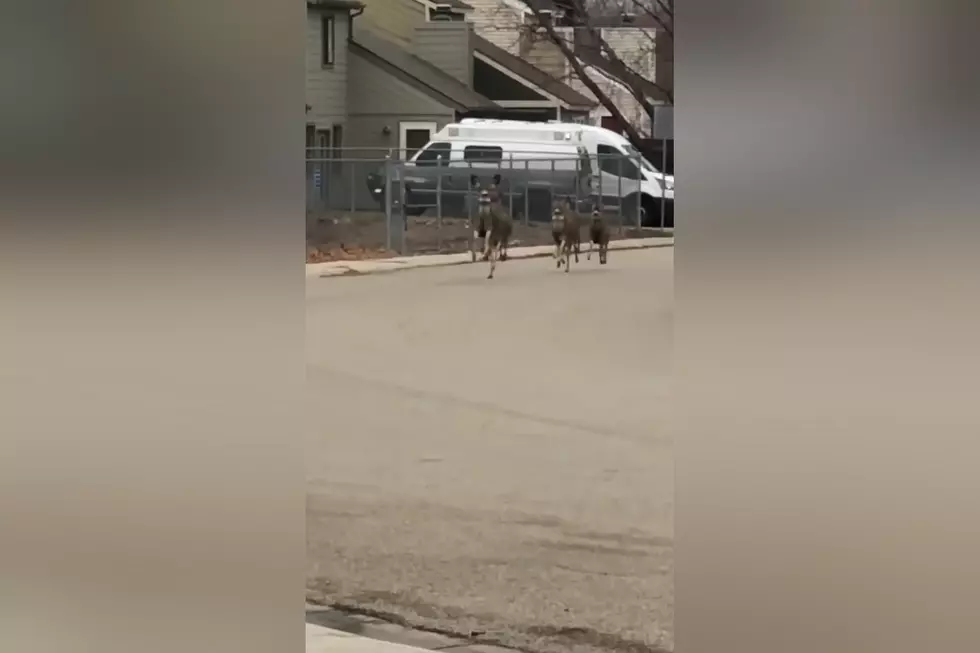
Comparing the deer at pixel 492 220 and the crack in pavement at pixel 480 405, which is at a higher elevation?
the deer at pixel 492 220

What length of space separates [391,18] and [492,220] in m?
0.75

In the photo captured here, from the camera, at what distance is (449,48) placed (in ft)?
6.27

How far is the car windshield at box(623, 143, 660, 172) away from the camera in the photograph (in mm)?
1763

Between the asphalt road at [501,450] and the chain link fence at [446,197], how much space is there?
118 mm

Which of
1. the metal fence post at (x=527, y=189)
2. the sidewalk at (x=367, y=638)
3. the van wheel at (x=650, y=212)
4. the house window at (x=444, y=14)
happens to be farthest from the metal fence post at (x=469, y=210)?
the sidewalk at (x=367, y=638)

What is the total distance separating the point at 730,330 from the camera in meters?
0.99

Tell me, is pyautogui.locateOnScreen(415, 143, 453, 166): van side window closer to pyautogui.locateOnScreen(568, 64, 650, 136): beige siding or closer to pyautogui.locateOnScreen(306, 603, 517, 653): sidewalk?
pyautogui.locateOnScreen(568, 64, 650, 136): beige siding

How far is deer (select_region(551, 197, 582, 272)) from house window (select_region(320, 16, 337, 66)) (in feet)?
2.40

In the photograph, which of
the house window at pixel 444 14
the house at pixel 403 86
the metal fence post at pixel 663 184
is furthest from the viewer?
the house window at pixel 444 14

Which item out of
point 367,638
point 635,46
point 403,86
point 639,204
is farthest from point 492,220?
point 367,638

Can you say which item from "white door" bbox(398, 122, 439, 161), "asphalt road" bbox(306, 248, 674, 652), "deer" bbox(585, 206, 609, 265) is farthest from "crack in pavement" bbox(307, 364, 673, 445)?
"white door" bbox(398, 122, 439, 161)

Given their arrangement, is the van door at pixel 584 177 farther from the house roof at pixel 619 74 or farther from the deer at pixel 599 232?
the house roof at pixel 619 74

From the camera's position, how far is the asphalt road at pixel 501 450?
6.39 ft

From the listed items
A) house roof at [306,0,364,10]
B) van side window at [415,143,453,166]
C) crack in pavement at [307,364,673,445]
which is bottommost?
crack in pavement at [307,364,673,445]
